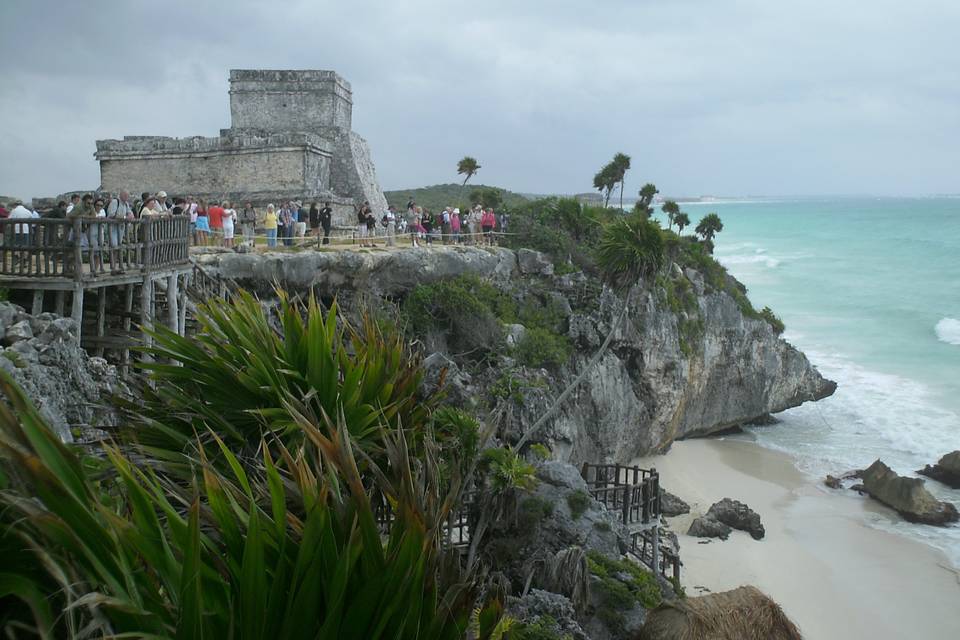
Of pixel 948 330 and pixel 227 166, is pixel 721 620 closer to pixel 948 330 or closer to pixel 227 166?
pixel 227 166

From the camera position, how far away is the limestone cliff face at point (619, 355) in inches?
695

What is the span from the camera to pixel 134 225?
10.2 m

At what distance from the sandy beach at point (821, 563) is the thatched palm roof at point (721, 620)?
18.0ft

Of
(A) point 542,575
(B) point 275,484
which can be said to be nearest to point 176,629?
(B) point 275,484

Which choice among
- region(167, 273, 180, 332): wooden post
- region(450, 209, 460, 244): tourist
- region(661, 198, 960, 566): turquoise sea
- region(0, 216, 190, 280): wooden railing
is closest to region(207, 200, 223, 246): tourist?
region(167, 273, 180, 332): wooden post

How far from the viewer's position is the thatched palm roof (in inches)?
308

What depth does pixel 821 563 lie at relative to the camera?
52.5 feet

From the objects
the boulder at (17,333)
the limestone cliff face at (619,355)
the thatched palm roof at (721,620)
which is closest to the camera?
the boulder at (17,333)

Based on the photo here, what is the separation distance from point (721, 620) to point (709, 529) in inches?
366

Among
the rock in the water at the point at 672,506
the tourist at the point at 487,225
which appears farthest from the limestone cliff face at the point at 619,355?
the rock in the water at the point at 672,506

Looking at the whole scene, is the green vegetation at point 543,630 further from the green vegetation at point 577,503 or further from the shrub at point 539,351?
the shrub at point 539,351

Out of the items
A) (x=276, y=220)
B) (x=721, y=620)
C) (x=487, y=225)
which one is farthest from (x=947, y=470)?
(x=276, y=220)

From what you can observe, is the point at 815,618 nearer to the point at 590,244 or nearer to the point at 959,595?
the point at 959,595

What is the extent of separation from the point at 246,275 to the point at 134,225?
20.4 feet
